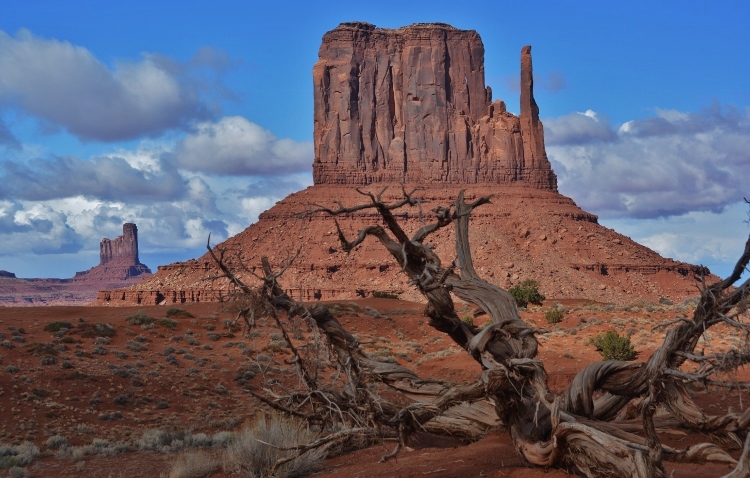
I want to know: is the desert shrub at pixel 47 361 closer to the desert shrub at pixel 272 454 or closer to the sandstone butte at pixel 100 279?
the desert shrub at pixel 272 454

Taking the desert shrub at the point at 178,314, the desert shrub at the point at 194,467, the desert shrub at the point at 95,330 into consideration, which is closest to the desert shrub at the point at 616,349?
the desert shrub at the point at 194,467

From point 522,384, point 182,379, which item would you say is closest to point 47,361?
point 182,379

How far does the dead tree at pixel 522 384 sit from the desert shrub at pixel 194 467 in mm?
1850

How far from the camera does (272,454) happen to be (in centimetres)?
1115

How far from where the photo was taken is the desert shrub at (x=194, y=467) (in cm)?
1162

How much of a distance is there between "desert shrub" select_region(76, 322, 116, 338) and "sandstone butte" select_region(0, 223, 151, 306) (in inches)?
6007

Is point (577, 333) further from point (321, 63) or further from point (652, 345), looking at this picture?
point (321, 63)

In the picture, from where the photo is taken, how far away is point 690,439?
33.7 feet

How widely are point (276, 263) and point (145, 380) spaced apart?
58833mm

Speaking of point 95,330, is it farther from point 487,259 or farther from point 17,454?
point 487,259

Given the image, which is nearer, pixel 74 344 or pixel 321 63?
pixel 74 344

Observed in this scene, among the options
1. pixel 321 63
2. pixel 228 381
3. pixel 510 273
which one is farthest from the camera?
pixel 321 63

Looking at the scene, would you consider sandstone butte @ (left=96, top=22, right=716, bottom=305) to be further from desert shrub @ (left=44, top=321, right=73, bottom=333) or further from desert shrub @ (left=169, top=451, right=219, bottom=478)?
desert shrub @ (left=169, top=451, right=219, bottom=478)

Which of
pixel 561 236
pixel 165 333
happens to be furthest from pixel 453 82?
pixel 165 333
